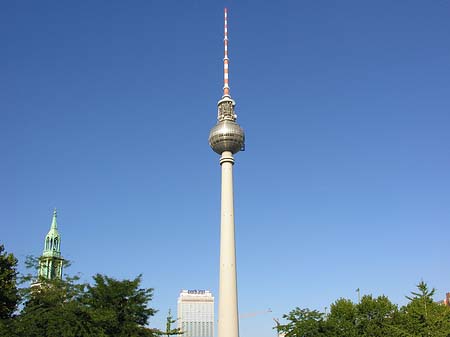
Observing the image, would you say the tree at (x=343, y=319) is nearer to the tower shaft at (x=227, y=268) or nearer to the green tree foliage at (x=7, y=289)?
the tower shaft at (x=227, y=268)

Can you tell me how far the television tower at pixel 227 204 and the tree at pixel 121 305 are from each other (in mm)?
36261

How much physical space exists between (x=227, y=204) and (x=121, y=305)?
44172 mm

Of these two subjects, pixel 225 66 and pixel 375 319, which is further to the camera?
pixel 225 66

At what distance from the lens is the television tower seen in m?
85.6

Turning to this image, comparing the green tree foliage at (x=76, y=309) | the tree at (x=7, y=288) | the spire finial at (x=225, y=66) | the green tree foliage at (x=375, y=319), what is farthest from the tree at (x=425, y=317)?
the spire finial at (x=225, y=66)

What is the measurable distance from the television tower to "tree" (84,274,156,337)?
36.3m

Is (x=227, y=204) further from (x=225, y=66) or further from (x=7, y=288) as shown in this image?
(x=7, y=288)

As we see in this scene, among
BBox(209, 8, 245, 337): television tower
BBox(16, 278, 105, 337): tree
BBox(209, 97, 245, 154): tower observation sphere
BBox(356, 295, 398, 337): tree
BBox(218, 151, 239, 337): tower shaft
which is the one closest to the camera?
BBox(16, 278, 105, 337): tree

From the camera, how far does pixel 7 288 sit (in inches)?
2184

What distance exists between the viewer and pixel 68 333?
45406 mm

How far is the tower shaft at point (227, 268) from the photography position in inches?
3359

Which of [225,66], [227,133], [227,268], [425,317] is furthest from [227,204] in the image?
[425,317]

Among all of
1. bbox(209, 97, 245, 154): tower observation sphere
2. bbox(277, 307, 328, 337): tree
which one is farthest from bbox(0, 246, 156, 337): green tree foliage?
bbox(209, 97, 245, 154): tower observation sphere

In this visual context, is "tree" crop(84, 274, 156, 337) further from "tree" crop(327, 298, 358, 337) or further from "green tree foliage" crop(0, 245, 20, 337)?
"tree" crop(327, 298, 358, 337)
